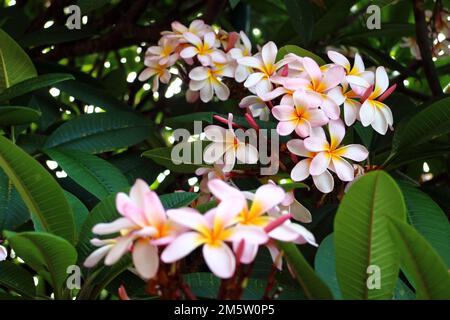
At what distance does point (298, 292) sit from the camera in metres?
0.83

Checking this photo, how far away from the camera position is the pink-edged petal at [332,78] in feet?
3.36

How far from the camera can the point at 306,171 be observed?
1.00m

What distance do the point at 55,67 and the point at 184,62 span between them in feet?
1.17

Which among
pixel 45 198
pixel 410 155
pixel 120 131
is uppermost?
pixel 120 131

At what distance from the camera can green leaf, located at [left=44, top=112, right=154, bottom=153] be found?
1.31 meters

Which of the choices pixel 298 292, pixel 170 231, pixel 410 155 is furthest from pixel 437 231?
pixel 170 231

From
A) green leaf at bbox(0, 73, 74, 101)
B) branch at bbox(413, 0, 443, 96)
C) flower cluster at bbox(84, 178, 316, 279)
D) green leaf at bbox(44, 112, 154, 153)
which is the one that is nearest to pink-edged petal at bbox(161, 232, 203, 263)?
flower cluster at bbox(84, 178, 316, 279)

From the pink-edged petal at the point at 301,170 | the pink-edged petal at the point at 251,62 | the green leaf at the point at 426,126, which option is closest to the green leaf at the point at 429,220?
the green leaf at the point at 426,126

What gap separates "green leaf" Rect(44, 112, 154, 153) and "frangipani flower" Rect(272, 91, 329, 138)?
1.40ft

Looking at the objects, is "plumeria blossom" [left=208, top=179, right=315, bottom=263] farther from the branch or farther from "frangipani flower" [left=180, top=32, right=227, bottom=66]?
the branch

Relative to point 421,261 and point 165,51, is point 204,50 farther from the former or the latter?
point 421,261

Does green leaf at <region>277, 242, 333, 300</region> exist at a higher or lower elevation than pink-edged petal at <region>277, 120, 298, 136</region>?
lower

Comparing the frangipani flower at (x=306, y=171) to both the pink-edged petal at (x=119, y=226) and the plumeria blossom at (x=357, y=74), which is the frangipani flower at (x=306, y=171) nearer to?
the plumeria blossom at (x=357, y=74)

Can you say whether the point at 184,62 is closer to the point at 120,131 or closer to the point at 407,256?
the point at 120,131
